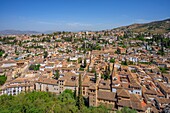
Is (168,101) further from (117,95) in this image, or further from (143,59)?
(143,59)

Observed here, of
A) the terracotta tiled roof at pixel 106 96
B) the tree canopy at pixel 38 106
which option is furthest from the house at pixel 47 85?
the terracotta tiled roof at pixel 106 96

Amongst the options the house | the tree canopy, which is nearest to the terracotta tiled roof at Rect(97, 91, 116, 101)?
the tree canopy

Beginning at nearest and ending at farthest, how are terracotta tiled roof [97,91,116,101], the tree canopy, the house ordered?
the tree canopy
terracotta tiled roof [97,91,116,101]
the house

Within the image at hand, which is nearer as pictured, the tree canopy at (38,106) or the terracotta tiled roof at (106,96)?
the tree canopy at (38,106)

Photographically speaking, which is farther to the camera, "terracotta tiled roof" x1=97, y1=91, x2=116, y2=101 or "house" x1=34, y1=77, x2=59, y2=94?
"house" x1=34, y1=77, x2=59, y2=94

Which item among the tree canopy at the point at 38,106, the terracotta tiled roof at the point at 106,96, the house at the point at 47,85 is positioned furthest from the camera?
the house at the point at 47,85

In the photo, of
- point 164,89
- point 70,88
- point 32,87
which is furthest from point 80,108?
point 164,89

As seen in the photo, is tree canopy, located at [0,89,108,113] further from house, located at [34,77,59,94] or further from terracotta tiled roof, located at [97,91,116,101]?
house, located at [34,77,59,94]

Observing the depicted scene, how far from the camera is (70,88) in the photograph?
30.6 m

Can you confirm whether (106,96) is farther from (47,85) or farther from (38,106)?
(47,85)

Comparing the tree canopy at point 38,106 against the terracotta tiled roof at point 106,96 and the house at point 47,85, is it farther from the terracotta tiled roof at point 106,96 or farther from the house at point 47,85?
the house at point 47,85

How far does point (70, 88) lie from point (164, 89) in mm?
19686

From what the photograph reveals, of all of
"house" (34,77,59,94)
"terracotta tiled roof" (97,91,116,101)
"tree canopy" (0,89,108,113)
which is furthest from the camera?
"house" (34,77,59,94)

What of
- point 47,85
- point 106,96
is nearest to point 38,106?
point 47,85
